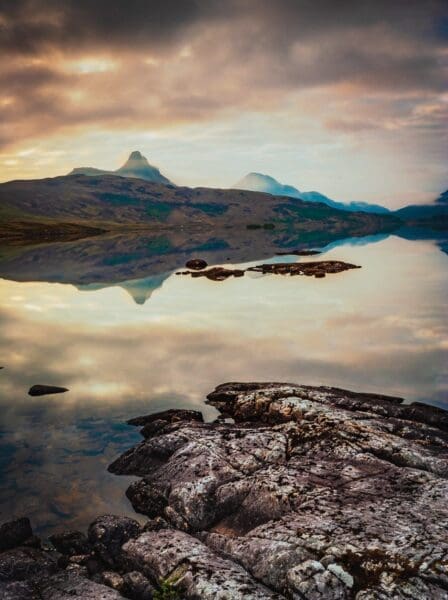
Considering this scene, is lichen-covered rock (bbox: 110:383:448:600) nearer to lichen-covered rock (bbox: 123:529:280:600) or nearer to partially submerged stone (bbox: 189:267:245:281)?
lichen-covered rock (bbox: 123:529:280:600)

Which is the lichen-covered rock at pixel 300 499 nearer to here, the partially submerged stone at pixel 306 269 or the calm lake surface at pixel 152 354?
the calm lake surface at pixel 152 354

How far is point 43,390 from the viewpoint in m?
30.1

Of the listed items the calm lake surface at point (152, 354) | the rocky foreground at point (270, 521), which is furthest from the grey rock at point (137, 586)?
the calm lake surface at point (152, 354)

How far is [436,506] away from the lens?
1457 cm

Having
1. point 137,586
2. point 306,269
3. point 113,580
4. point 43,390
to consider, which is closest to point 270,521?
point 137,586

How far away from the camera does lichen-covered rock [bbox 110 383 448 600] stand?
12.1m

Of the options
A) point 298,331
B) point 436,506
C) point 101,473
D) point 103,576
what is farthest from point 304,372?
point 103,576

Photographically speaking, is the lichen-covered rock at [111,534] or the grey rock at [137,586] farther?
the lichen-covered rock at [111,534]

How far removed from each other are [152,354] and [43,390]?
374 inches

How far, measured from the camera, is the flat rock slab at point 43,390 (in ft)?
98.4

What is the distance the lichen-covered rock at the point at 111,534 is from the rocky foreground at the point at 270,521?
0.04 metres

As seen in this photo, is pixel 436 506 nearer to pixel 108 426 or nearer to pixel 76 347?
pixel 108 426

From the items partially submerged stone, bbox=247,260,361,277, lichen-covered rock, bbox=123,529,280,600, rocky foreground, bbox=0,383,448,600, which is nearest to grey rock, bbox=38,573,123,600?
rocky foreground, bbox=0,383,448,600

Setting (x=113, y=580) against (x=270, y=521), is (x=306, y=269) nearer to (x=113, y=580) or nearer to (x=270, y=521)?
(x=270, y=521)
